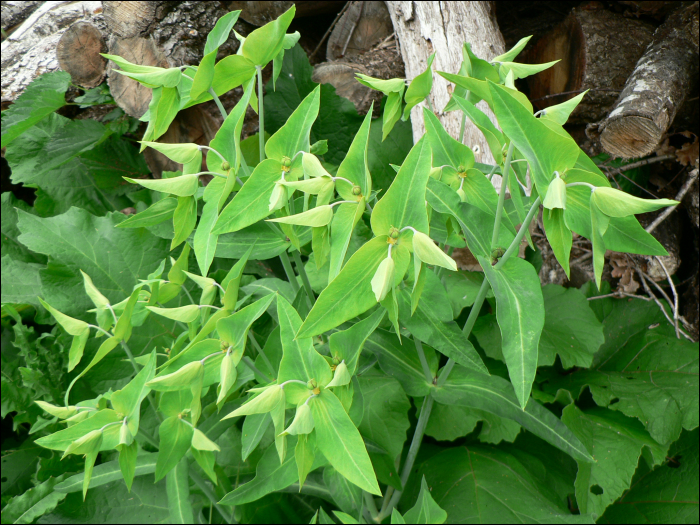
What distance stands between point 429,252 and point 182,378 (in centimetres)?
33

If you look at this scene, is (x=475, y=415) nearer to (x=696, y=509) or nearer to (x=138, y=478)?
(x=696, y=509)

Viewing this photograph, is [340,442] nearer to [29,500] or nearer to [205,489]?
[205,489]

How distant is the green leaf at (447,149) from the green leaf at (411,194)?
0.14 m

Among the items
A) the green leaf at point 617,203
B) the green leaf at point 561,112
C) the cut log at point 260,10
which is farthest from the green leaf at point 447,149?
the cut log at point 260,10

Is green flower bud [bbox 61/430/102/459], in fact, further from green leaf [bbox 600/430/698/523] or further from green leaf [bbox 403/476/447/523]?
green leaf [bbox 600/430/698/523]

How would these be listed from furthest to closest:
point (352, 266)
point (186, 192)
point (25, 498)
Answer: point (25, 498), point (186, 192), point (352, 266)

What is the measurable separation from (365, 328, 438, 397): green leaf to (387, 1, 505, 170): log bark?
0.64 m

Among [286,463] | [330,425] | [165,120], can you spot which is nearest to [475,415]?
[286,463]

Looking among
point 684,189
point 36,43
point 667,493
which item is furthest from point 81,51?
point 667,493

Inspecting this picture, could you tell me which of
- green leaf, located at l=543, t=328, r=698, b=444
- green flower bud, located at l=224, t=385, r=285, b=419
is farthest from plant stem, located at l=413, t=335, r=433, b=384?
green leaf, located at l=543, t=328, r=698, b=444

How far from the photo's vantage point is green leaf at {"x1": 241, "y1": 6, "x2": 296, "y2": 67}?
63cm

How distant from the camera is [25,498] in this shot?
3.43ft

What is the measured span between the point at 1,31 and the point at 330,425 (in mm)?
2181

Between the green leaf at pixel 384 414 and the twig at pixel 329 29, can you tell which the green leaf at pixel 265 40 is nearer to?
the green leaf at pixel 384 414
